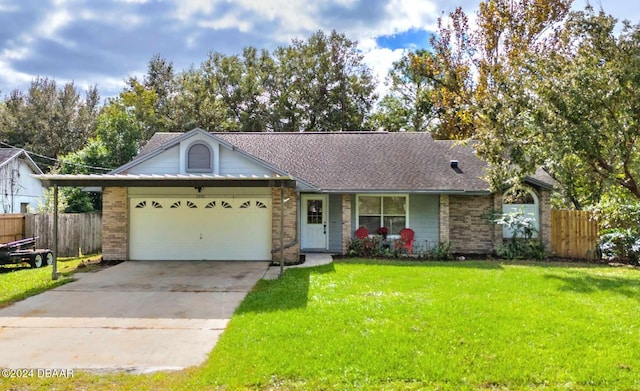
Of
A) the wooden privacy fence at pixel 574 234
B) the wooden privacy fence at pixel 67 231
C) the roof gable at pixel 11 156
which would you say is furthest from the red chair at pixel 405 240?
the roof gable at pixel 11 156

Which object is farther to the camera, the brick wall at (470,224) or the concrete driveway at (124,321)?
the brick wall at (470,224)

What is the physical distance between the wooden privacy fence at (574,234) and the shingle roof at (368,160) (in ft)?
9.59

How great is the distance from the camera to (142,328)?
651 centimetres

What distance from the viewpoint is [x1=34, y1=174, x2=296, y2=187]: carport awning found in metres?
10.3

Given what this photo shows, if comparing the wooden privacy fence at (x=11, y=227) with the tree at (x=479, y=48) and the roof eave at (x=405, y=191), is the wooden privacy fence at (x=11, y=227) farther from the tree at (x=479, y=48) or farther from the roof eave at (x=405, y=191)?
the tree at (x=479, y=48)

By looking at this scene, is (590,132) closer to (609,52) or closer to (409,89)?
(609,52)

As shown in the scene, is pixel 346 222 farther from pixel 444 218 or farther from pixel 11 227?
pixel 11 227

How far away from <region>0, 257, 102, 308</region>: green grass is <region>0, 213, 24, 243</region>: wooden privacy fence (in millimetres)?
1072

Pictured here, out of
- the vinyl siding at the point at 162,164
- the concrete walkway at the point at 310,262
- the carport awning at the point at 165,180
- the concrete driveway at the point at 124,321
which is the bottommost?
the concrete driveway at the point at 124,321

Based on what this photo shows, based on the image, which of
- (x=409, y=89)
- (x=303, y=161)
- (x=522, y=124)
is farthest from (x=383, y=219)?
(x=409, y=89)

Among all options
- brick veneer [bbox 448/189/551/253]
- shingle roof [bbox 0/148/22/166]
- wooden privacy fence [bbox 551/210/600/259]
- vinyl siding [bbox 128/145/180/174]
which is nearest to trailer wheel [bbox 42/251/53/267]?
vinyl siding [bbox 128/145/180/174]

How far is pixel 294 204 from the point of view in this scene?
13.5 m

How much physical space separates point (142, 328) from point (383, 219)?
10077 mm

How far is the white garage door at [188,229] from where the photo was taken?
1356cm
